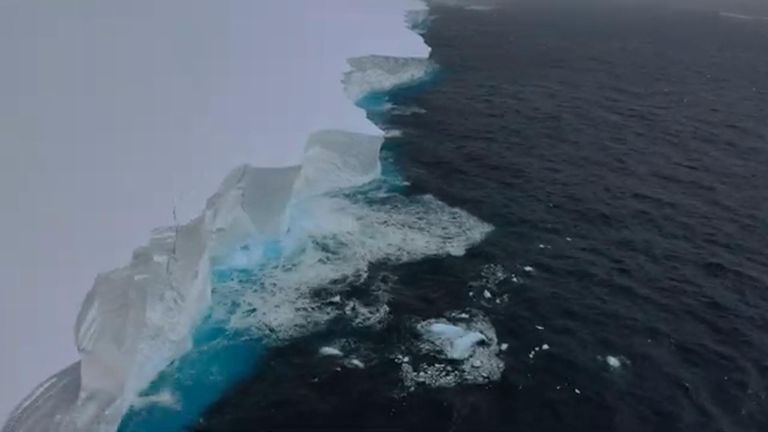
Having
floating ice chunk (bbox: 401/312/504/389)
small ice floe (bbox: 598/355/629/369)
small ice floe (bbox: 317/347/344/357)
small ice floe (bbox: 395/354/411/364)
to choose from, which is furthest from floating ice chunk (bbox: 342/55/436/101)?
small ice floe (bbox: 598/355/629/369)

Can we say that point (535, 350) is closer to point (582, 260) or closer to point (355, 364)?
point (355, 364)

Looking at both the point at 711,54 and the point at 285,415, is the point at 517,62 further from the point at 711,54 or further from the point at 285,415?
the point at 285,415

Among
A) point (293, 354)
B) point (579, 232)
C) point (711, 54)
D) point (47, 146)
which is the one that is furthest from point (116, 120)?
point (711, 54)

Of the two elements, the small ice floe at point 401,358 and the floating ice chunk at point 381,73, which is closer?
the small ice floe at point 401,358

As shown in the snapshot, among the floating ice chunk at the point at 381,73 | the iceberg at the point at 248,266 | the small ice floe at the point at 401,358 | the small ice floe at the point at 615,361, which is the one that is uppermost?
the floating ice chunk at the point at 381,73

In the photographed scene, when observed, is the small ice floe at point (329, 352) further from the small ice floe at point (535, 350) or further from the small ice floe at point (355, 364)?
the small ice floe at point (535, 350)

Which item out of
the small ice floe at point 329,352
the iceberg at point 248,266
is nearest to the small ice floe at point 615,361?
the iceberg at point 248,266
